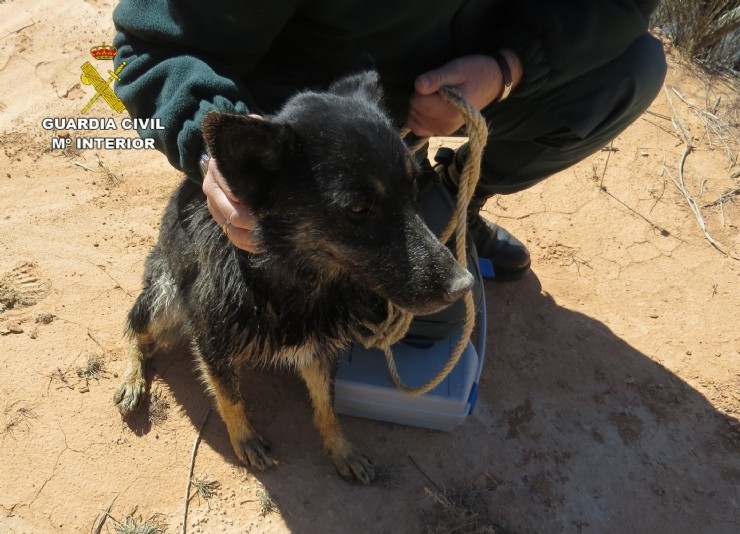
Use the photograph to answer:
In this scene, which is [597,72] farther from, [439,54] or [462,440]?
[462,440]

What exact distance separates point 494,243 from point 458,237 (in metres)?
1.34

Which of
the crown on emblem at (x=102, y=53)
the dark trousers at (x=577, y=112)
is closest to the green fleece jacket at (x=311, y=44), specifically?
the dark trousers at (x=577, y=112)

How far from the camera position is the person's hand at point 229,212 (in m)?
1.90

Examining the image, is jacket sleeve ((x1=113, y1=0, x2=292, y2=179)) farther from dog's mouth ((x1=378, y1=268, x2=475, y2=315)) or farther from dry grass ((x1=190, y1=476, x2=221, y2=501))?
dry grass ((x1=190, y1=476, x2=221, y2=501))

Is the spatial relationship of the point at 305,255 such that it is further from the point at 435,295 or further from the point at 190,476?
the point at 190,476

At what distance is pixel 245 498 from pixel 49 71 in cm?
402

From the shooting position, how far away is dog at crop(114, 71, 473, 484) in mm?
1797

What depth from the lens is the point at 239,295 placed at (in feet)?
7.23

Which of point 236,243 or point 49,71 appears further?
point 49,71

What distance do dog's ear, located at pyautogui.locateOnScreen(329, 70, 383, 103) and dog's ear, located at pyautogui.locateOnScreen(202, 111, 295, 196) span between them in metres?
0.41

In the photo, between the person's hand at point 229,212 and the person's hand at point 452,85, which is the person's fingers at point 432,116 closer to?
the person's hand at point 452,85

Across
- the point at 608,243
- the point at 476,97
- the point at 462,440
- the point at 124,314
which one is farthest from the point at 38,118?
the point at 608,243

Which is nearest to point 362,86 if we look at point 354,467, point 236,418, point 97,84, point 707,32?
point 236,418

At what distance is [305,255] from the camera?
6.63 feet
